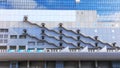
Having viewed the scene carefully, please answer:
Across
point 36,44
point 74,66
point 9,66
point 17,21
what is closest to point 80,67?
point 74,66

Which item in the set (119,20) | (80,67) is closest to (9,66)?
(80,67)

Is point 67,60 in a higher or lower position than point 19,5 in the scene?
lower

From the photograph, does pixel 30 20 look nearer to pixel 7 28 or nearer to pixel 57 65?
pixel 7 28

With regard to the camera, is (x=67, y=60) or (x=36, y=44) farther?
(x=36, y=44)

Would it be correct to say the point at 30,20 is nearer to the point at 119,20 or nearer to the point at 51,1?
the point at 51,1

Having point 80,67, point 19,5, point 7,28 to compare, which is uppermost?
point 19,5

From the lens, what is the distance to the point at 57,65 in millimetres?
65812

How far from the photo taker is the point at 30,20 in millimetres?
103375

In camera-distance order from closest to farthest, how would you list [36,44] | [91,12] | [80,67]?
[80,67], [36,44], [91,12]

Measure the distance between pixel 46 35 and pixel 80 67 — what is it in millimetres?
37823

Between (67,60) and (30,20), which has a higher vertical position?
(30,20)

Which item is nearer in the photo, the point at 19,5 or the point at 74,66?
the point at 74,66

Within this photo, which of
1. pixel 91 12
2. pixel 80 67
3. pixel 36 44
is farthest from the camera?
pixel 91 12

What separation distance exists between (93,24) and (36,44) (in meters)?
19.0
